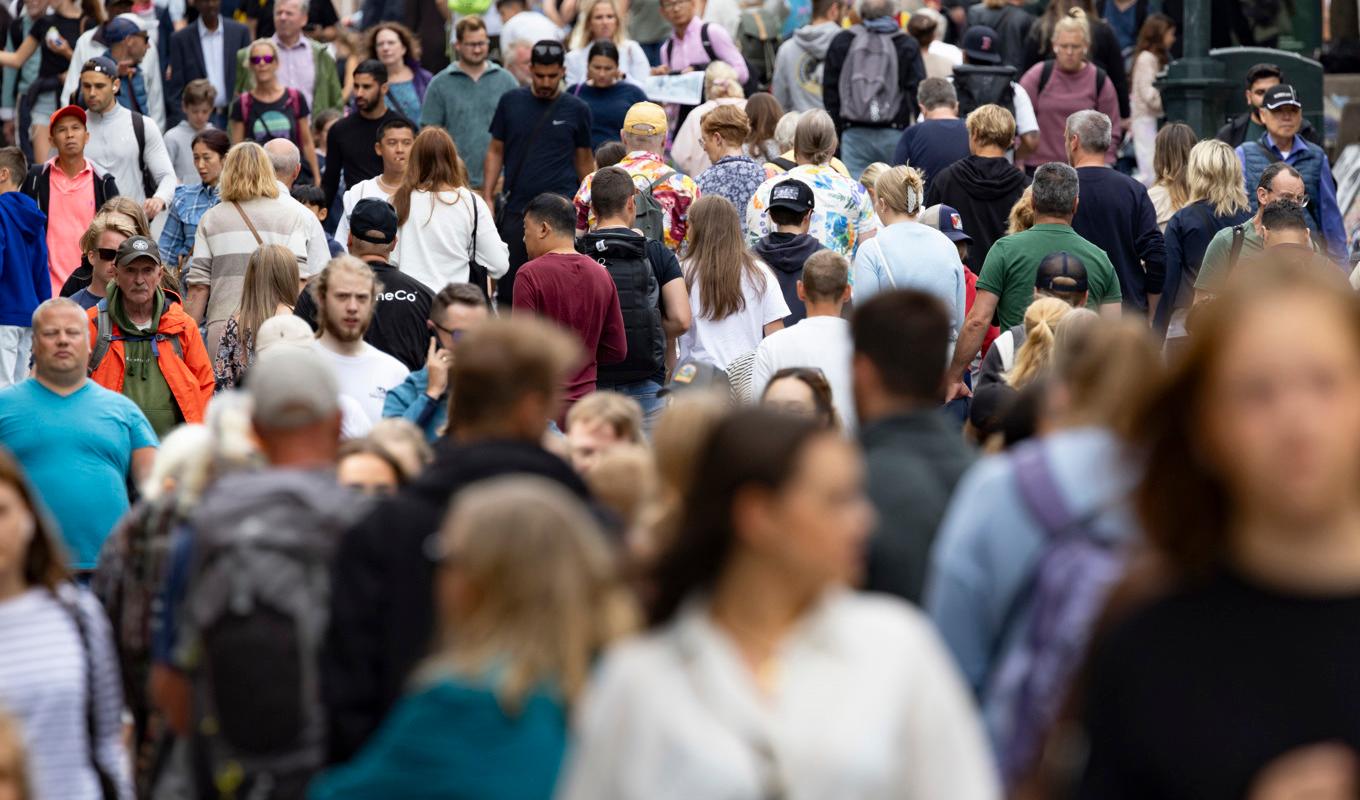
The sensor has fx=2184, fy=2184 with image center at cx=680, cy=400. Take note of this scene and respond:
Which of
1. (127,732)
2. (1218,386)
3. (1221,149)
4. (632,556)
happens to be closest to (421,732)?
(632,556)

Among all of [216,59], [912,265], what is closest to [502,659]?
[912,265]

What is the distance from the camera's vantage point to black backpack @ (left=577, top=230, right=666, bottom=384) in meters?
10.9

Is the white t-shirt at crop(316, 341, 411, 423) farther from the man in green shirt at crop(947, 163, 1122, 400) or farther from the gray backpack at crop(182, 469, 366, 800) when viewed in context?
the gray backpack at crop(182, 469, 366, 800)

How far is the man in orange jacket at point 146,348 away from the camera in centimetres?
1010

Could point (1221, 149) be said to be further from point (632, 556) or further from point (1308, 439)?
point (1308, 439)

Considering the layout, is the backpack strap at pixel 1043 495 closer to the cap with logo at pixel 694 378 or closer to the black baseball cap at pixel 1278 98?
the cap with logo at pixel 694 378

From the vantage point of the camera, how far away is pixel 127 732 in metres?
6.21

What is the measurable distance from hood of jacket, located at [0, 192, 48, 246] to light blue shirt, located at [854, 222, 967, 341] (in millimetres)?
5125

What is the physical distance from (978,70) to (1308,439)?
14.0 metres

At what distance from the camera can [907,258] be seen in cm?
1124

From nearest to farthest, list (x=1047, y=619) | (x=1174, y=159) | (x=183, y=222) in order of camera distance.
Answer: (x=1047, y=619)
(x=183, y=222)
(x=1174, y=159)

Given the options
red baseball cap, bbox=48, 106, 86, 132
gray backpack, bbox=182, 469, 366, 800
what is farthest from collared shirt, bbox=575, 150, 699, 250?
gray backpack, bbox=182, 469, 366, 800

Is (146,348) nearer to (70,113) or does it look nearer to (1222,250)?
(70,113)

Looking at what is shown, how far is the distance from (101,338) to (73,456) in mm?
1664
